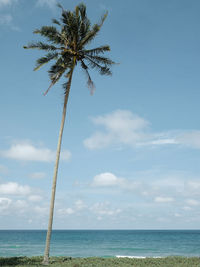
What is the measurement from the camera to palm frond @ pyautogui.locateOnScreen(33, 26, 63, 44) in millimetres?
18861

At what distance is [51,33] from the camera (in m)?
19.0

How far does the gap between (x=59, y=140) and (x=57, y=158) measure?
3.75ft

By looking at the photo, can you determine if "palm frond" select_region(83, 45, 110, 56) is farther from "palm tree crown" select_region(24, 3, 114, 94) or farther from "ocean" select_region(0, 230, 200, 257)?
"ocean" select_region(0, 230, 200, 257)

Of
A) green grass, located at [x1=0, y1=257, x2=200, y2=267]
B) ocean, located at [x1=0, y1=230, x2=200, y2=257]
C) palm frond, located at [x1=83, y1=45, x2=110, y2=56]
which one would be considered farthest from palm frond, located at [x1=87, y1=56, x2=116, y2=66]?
ocean, located at [x1=0, y1=230, x2=200, y2=257]

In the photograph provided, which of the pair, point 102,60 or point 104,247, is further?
point 104,247

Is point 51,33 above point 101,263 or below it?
above

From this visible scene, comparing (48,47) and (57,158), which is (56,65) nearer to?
(48,47)

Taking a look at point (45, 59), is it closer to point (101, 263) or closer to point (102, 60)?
point (102, 60)

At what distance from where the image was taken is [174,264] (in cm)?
1711

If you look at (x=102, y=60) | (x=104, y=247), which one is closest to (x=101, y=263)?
(x=102, y=60)

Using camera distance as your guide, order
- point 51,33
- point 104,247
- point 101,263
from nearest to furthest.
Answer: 1. point 101,263
2. point 51,33
3. point 104,247

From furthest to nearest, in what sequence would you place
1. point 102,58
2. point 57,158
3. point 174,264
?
point 102,58
point 57,158
point 174,264

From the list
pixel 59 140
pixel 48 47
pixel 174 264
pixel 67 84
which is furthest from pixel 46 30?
pixel 174 264

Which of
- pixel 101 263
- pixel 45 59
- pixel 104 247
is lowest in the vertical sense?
pixel 104 247
